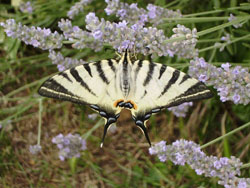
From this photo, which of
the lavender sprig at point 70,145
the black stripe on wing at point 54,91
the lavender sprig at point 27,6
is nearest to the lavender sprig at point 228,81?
the black stripe on wing at point 54,91

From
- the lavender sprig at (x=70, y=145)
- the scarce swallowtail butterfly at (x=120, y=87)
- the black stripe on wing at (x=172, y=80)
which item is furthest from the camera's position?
the lavender sprig at (x=70, y=145)

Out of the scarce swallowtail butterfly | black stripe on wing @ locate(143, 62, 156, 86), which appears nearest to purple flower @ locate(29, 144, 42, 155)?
the scarce swallowtail butterfly

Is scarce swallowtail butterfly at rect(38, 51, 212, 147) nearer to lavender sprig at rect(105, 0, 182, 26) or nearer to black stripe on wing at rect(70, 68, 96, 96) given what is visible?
black stripe on wing at rect(70, 68, 96, 96)

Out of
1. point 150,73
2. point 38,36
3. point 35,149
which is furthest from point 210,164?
point 35,149

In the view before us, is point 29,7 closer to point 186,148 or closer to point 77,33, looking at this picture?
point 77,33

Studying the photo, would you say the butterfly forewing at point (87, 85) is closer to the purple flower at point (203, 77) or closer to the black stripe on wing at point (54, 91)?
the black stripe on wing at point (54, 91)

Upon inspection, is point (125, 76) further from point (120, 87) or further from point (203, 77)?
point (203, 77)

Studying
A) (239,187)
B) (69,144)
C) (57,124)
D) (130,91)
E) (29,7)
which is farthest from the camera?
(57,124)

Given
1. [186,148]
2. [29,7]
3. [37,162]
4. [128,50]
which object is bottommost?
[37,162]

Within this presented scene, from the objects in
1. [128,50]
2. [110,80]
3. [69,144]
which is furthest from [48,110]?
[128,50]
